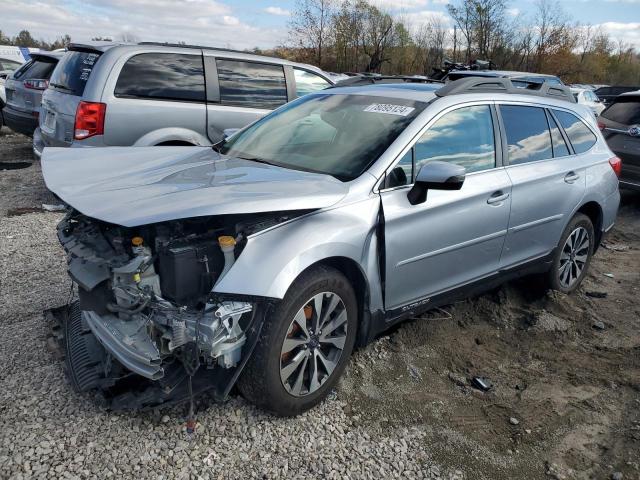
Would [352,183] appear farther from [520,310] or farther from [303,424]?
[520,310]

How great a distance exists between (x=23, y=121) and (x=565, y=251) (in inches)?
365

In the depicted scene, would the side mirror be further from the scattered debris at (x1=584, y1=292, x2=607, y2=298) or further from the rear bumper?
the rear bumper

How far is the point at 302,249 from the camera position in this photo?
2.80 m

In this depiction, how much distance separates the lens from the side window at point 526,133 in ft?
13.6

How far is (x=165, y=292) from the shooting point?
8.94 ft

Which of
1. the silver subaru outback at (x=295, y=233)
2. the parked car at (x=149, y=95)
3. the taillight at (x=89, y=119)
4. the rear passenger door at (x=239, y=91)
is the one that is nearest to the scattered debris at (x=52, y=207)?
the parked car at (x=149, y=95)

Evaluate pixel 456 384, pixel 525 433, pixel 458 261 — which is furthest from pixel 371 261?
pixel 525 433

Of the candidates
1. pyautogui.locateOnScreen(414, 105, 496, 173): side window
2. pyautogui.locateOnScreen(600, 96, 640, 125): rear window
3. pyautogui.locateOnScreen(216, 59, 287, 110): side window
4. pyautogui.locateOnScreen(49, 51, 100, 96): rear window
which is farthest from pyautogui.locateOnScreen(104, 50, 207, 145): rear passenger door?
pyautogui.locateOnScreen(600, 96, 640, 125): rear window

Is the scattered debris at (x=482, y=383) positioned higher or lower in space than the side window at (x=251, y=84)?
lower

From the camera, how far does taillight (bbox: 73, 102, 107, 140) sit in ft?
19.3

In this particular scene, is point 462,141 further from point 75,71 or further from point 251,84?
point 75,71

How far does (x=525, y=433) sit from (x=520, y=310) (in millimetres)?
1784

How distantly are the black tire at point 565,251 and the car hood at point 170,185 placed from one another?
256 cm

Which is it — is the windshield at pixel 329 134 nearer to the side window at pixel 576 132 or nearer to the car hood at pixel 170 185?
the car hood at pixel 170 185
